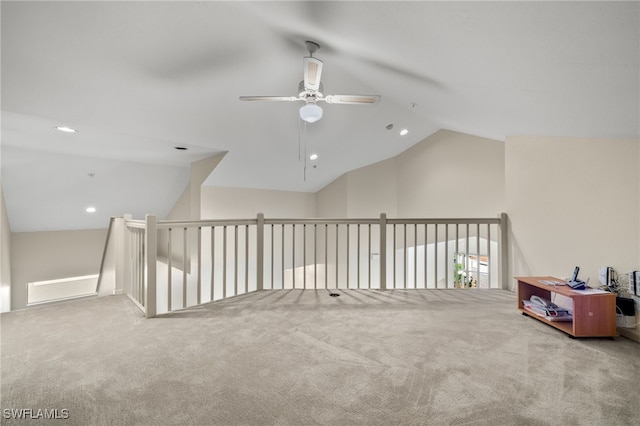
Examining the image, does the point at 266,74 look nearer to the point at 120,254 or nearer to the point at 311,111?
the point at 311,111

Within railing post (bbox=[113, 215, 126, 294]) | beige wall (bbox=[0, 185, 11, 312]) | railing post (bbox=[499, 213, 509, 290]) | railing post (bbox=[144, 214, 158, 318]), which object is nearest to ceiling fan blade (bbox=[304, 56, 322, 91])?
railing post (bbox=[144, 214, 158, 318])

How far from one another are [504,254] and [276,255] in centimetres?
507

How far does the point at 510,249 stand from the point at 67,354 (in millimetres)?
4337

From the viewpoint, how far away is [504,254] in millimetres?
3578

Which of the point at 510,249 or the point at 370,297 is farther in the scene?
the point at 510,249

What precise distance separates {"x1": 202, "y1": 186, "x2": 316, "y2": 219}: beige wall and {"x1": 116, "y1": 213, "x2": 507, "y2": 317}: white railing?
36 centimetres

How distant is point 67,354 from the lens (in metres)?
1.94

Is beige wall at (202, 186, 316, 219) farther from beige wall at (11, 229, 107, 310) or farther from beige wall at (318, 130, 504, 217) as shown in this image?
beige wall at (11, 229, 107, 310)

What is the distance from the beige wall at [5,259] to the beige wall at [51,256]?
0.80ft

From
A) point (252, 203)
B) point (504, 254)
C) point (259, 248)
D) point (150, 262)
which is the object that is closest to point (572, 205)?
point (504, 254)

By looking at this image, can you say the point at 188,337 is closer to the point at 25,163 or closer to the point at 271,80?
the point at 271,80

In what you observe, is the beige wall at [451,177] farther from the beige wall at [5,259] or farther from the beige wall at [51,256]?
the beige wall at [5,259]

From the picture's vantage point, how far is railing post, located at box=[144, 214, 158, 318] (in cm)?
253

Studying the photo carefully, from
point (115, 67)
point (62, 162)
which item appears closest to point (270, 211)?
point (62, 162)
